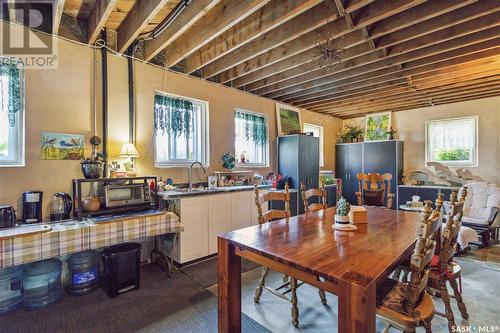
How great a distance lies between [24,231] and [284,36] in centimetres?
312

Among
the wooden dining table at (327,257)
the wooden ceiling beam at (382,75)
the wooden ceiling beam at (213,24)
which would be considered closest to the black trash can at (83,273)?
the wooden dining table at (327,257)

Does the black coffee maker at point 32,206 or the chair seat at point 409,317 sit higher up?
the black coffee maker at point 32,206

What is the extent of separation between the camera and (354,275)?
1.17 meters

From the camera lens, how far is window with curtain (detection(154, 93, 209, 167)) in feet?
11.8

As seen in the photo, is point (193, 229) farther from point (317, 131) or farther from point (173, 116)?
point (317, 131)

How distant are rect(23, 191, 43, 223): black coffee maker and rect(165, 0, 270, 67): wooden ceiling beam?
2195 millimetres

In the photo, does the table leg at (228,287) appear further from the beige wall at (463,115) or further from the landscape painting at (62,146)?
the beige wall at (463,115)

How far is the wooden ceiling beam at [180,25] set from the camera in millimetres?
2312

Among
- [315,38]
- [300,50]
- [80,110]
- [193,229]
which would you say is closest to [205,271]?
[193,229]

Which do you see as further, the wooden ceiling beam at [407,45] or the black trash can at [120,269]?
the wooden ceiling beam at [407,45]

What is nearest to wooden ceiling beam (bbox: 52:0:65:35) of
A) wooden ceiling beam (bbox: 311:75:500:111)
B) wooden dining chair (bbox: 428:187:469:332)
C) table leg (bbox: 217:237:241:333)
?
table leg (bbox: 217:237:241:333)

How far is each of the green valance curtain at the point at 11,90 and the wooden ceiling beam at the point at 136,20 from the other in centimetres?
107

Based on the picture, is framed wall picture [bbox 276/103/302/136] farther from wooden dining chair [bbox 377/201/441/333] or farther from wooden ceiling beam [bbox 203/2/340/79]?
wooden dining chair [bbox 377/201/441/333]

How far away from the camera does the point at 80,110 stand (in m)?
2.87
